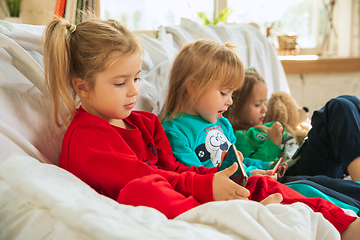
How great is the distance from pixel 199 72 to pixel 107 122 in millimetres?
420

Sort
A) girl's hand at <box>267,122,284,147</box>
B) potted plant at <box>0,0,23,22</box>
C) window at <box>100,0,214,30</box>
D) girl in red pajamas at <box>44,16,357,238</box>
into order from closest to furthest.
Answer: girl in red pajamas at <box>44,16,357,238</box> < girl's hand at <box>267,122,284,147</box> < potted plant at <box>0,0,23,22</box> < window at <box>100,0,214,30</box>

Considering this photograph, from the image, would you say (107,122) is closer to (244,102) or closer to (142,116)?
(142,116)

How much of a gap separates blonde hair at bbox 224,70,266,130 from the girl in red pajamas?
1.99 ft

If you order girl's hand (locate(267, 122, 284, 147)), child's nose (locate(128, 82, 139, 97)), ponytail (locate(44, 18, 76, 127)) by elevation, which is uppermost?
ponytail (locate(44, 18, 76, 127))

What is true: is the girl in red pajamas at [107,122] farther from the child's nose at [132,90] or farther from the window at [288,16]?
the window at [288,16]

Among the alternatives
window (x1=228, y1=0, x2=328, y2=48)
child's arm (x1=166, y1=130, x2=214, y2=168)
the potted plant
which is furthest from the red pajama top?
window (x1=228, y1=0, x2=328, y2=48)

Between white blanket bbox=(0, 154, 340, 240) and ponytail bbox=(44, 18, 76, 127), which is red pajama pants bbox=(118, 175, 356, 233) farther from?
ponytail bbox=(44, 18, 76, 127)

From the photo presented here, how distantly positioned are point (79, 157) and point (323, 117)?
891 mm

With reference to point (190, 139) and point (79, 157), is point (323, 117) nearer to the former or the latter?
point (190, 139)

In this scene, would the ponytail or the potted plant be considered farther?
the potted plant

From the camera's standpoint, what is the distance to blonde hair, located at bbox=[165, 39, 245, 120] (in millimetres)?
1084

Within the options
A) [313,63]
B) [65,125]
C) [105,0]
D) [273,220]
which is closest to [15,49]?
[65,125]

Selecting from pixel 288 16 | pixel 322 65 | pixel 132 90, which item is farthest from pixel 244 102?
pixel 288 16

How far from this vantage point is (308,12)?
118 inches
